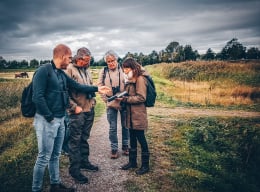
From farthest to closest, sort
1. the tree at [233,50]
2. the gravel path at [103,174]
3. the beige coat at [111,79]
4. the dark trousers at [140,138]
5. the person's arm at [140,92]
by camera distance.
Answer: the tree at [233,50] < the beige coat at [111,79] < the dark trousers at [140,138] < the person's arm at [140,92] < the gravel path at [103,174]

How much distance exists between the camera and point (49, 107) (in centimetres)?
355

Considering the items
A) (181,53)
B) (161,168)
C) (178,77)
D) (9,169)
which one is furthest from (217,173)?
(181,53)

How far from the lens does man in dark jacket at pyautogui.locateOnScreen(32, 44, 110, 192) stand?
11.1ft

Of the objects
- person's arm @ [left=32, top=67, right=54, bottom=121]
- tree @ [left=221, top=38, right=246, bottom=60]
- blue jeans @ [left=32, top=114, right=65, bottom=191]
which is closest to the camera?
person's arm @ [left=32, top=67, right=54, bottom=121]

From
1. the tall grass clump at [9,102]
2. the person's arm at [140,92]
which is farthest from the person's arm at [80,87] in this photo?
the tall grass clump at [9,102]

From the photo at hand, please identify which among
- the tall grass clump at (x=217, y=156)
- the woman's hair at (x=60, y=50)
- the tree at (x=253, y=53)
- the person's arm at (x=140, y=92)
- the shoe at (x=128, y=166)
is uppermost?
the tree at (x=253, y=53)

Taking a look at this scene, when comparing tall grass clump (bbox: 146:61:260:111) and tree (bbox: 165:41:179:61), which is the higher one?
tree (bbox: 165:41:179:61)

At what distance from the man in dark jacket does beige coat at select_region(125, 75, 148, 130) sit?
1.40 m

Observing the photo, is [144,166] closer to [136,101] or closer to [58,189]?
[136,101]

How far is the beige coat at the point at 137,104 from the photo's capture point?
461 cm

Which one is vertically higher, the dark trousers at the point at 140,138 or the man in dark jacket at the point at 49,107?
the man in dark jacket at the point at 49,107

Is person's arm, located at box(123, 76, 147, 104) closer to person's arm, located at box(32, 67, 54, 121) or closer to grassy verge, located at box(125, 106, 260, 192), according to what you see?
grassy verge, located at box(125, 106, 260, 192)

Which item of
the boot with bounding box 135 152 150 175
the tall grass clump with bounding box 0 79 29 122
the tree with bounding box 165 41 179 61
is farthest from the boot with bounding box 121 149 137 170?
the tree with bounding box 165 41 179 61

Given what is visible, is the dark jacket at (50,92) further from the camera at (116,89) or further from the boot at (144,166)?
the boot at (144,166)
